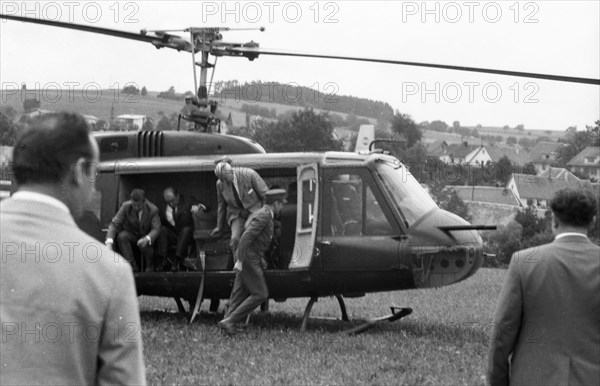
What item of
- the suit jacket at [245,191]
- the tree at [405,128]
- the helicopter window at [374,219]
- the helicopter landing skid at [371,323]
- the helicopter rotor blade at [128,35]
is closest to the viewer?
the helicopter rotor blade at [128,35]

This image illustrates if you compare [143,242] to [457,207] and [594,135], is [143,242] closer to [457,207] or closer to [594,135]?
[457,207]

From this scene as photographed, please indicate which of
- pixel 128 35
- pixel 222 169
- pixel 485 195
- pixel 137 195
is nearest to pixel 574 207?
pixel 222 169

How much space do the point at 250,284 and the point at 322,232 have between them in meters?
1.02

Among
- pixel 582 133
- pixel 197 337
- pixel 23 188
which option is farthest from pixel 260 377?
pixel 582 133

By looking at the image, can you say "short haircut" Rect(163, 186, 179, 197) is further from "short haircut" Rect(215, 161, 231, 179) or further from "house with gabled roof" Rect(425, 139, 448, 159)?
"house with gabled roof" Rect(425, 139, 448, 159)

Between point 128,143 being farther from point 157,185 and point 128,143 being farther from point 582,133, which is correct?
point 582,133

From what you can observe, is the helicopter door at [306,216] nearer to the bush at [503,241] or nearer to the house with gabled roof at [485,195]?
the bush at [503,241]

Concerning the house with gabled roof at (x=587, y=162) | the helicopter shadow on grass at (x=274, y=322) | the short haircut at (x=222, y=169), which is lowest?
the house with gabled roof at (x=587, y=162)

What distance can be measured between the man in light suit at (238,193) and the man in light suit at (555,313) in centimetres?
670

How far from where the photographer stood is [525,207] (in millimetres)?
40438

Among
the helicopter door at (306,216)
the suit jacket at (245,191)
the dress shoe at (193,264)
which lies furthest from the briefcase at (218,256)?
the helicopter door at (306,216)

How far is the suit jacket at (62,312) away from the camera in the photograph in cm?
304

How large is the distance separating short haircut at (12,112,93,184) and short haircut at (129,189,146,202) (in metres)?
9.72

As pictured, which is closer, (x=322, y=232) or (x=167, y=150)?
(x=322, y=232)
